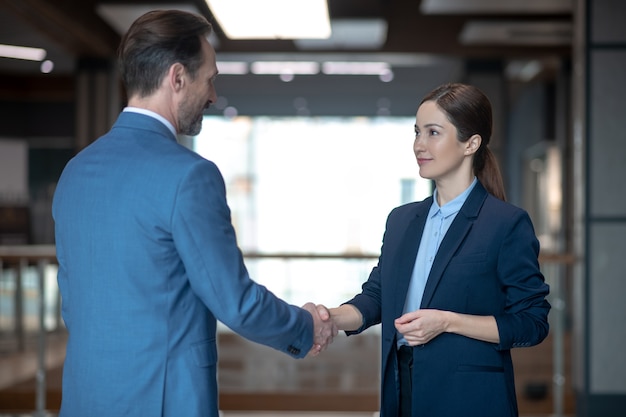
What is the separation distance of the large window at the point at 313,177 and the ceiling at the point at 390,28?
217 inches

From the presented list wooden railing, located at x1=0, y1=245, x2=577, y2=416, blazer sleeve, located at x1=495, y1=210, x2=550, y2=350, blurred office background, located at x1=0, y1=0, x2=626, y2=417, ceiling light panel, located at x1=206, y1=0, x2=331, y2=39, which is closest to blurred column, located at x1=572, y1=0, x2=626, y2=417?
blurred office background, located at x1=0, y1=0, x2=626, y2=417

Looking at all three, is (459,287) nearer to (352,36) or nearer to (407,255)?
(407,255)

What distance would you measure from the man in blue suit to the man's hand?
9.9 inches

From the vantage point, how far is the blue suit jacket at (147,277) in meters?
1.69

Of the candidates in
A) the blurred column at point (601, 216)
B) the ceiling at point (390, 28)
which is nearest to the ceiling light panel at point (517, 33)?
the ceiling at point (390, 28)

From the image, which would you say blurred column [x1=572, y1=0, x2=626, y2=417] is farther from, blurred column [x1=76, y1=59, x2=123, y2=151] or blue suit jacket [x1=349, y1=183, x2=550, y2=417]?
blurred column [x1=76, y1=59, x2=123, y2=151]

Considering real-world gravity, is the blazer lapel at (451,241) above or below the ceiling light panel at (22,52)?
below

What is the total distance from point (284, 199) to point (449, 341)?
1376 centimetres

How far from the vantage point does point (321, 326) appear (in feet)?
6.77

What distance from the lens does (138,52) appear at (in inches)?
69.2

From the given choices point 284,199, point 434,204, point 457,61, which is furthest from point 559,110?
point 434,204

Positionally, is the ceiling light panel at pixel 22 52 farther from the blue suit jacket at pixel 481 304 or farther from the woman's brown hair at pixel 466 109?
the blue suit jacket at pixel 481 304

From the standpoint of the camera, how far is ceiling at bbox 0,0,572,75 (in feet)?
25.2

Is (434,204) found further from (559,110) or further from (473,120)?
(559,110)
